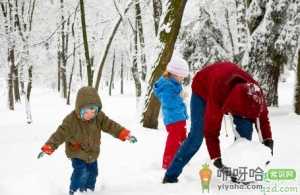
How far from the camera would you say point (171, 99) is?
20.0 feet

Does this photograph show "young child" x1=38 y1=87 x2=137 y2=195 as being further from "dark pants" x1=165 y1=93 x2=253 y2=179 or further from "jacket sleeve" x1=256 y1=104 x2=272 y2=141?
"jacket sleeve" x1=256 y1=104 x2=272 y2=141

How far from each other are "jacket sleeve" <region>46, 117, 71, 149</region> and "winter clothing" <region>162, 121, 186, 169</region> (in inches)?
70.7

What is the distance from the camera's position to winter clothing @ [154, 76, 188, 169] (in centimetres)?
607

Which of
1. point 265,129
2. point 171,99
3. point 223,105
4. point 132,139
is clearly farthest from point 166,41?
point 223,105

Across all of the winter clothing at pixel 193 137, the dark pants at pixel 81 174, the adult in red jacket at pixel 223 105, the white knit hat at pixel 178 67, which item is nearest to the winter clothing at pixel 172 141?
the white knit hat at pixel 178 67

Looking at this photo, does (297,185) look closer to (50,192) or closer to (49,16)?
(50,192)

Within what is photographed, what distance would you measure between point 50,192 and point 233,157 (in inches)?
84.3

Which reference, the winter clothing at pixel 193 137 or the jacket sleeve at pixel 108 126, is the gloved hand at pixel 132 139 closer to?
the jacket sleeve at pixel 108 126

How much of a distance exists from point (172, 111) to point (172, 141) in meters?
0.41

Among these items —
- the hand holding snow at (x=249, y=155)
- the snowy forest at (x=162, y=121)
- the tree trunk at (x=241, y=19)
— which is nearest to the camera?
the hand holding snow at (x=249, y=155)

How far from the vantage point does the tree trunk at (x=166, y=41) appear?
9648 mm

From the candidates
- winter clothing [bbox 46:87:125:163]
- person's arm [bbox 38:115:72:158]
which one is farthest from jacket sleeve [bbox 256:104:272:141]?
person's arm [bbox 38:115:72:158]

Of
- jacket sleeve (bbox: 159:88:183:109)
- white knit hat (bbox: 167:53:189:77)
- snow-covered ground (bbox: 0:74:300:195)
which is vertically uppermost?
white knit hat (bbox: 167:53:189:77)

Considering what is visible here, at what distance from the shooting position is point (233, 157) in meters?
4.13
